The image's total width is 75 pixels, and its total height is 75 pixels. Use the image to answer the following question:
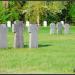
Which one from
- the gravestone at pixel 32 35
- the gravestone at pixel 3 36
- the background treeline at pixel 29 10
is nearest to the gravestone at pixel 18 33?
the gravestone at pixel 32 35

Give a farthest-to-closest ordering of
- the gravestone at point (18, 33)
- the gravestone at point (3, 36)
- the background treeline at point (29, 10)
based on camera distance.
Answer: the background treeline at point (29, 10)
the gravestone at point (18, 33)
the gravestone at point (3, 36)

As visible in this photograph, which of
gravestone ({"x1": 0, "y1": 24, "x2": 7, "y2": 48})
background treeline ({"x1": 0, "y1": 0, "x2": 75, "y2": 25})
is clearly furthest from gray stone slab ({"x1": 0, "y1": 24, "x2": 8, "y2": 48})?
background treeline ({"x1": 0, "y1": 0, "x2": 75, "y2": 25})

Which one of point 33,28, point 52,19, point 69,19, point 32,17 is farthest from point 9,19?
point 33,28

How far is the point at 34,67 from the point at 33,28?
20.2ft

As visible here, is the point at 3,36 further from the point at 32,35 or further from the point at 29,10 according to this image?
the point at 29,10

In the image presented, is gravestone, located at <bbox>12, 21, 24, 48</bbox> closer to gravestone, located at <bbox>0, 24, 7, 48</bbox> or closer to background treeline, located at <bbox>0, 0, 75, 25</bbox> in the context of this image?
gravestone, located at <bbox>0, 24, 7, 48</bbox>

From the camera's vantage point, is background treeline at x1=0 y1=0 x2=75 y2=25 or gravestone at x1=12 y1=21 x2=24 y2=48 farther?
background treeline at x1=0 y1=0 x2=75 y2=25

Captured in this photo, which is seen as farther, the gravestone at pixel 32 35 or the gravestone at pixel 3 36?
the gravestone at pixel 32 35

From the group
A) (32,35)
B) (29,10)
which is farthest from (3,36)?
(29,10)

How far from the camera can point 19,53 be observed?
48.7 ft

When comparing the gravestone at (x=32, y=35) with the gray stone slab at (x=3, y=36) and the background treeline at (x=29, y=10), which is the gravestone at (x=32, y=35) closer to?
the gray stone slab at (x=3, y=36)

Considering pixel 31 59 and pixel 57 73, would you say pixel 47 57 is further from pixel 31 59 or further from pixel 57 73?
pixel 57 73

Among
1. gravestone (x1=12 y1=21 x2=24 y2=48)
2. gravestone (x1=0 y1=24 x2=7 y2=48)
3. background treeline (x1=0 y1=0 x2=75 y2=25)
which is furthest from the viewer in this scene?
background treeline (x1=0 y1=0 x2=75 y2=25)

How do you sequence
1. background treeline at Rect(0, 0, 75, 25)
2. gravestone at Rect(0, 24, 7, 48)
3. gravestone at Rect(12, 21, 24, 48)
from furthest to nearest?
background treeline at Rect(0, 0, 75, 25)
gravestone at Rect(12, 21, 24, 48)
gravestone at Rect(0, 24, 7, 48)
